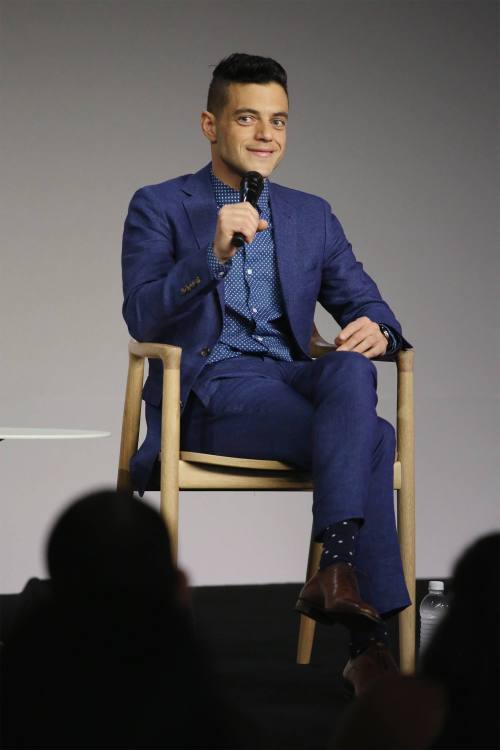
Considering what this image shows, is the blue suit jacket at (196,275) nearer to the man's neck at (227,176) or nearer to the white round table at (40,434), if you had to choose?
the man's neck at (227,176)

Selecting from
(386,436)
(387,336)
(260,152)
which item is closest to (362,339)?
(387,336)

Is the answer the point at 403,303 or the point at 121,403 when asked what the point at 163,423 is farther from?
the point at 403,303

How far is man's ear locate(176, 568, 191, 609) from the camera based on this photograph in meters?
0.88

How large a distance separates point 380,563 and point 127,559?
3.69 feet

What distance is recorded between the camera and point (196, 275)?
2.09 meters

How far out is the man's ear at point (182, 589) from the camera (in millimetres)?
881

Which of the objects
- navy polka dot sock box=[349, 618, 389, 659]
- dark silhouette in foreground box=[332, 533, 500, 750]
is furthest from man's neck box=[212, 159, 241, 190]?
dark silhouette in foreground box=[332, 533, 500, 750]

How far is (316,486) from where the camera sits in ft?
6.19

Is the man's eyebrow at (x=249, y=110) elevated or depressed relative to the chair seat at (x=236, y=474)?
elevated

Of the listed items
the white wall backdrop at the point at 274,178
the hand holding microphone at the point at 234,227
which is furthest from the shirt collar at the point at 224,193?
the white wall backdrop at the point at 274,178

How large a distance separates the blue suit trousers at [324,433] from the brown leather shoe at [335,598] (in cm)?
11

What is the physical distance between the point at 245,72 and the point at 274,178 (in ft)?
5.25

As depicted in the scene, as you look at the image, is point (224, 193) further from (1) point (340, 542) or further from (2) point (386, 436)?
(1) point (340, 542)

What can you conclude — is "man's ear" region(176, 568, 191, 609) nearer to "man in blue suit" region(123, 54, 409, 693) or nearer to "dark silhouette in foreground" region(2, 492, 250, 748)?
"dark silhouette in foreground" region(2, 492, 250, 748)
